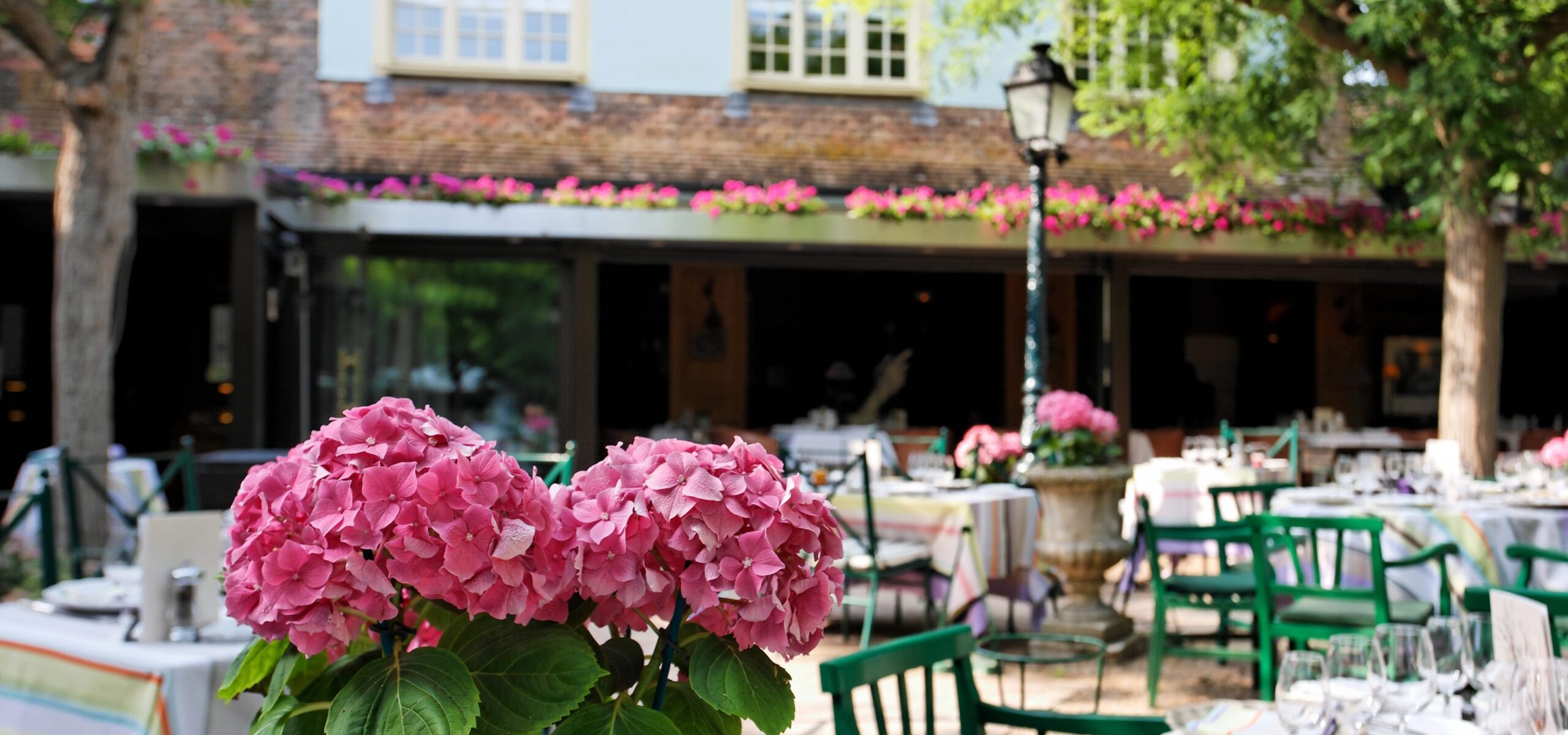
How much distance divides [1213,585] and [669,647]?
4464mm

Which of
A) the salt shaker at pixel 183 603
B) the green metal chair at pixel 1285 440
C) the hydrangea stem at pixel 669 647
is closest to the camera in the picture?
the hydrangea stem at pixel 669 647

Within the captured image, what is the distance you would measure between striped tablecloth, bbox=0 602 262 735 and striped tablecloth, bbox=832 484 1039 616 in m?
3.71

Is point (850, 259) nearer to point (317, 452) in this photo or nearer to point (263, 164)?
point (263, 164)

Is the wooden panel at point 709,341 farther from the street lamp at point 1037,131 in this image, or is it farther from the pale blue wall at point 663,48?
the street lamp at point 1037,131

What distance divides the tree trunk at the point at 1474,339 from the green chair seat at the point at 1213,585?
3291 millimetres

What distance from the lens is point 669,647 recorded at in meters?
1.01

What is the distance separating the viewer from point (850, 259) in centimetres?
1113

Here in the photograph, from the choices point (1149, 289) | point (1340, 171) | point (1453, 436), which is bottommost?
point (1453, 436)

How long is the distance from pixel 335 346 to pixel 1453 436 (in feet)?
26.3

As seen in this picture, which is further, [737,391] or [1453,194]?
[737,391]

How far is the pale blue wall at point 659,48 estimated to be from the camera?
12.0m

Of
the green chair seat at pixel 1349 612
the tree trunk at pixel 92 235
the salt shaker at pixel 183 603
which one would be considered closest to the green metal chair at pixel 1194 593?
the green chair seat at pixel 1349 612

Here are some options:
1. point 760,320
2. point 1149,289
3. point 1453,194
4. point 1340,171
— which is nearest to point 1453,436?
point 1453,194

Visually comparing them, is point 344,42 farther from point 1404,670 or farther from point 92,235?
point 1404,670
